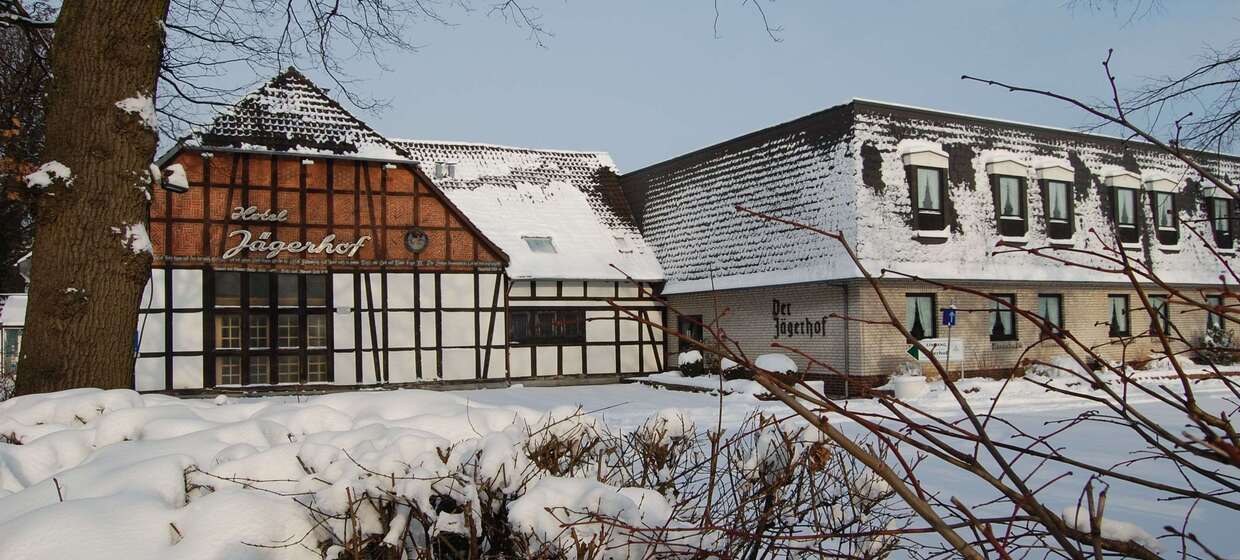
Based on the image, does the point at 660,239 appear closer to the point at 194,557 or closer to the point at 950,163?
the point at 950,163

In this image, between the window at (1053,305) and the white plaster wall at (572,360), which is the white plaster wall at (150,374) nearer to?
the white plaster wall at (572,360)

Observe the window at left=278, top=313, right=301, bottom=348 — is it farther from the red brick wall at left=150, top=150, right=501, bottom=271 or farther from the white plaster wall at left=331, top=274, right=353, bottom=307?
the red brick wall at left=150, top=150, right=501, bottom=271

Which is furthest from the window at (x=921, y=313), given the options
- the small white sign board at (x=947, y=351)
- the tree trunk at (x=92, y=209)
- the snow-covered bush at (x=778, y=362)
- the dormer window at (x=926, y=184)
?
the tree trunk at (x=92, y=209)

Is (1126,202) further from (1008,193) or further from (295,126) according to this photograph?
(295,126)

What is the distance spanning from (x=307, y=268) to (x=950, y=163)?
13.9 meters

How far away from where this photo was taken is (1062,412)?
1407 centimetres

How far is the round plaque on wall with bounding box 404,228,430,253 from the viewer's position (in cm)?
1992

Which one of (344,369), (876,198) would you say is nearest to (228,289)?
(344,369)

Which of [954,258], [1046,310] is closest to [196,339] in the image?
[954,258]

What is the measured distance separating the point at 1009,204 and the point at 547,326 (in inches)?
432

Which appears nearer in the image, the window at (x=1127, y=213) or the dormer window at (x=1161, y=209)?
the window at (x=1127, y=213)

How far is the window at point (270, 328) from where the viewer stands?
18.3 meters

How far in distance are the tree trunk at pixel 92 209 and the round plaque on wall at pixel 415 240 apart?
13.4 metres

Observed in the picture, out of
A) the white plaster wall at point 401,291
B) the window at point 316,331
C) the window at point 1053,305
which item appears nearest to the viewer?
the window at point 316,331
